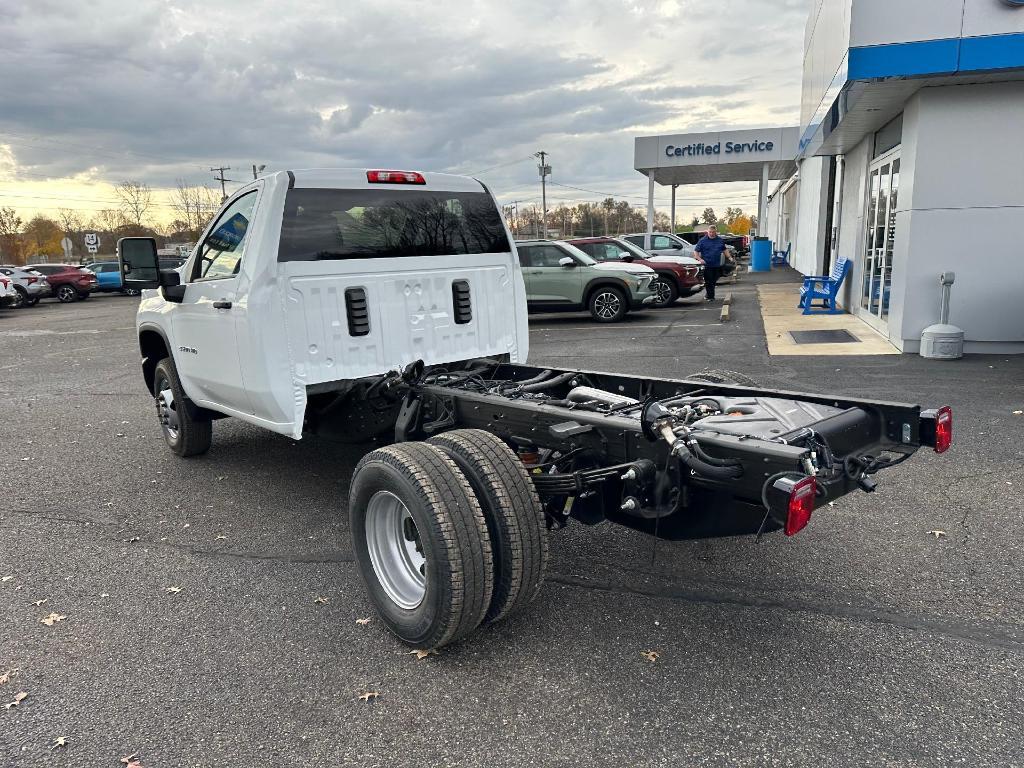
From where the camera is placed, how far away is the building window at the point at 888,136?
35.4 feet

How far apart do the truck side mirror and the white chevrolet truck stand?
0.02m

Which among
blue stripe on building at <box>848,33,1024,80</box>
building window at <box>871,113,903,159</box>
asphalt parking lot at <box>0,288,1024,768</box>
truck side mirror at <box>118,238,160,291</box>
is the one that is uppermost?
blue stripe on building at <box>848,33,1024,80</box>

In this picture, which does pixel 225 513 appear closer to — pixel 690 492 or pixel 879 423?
pixel 690 492

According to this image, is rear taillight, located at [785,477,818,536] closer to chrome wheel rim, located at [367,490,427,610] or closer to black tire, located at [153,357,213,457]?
chrome wheel rim, located at [367,490,427,610]

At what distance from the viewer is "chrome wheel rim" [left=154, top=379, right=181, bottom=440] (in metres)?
6.23

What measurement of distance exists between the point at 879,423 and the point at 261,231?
3519 millimetres

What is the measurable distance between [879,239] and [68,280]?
30242 millimetres

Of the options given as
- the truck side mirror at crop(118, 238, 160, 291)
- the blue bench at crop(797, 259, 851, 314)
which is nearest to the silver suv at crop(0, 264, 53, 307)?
the truck side mirror at crop(118, 238, 160, 291)

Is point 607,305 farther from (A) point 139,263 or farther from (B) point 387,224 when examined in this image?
(A) point 139,263

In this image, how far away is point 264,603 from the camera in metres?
3.81

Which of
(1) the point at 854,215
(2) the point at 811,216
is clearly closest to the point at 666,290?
(1) the point at 854,215

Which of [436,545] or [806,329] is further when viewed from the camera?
[806,329]

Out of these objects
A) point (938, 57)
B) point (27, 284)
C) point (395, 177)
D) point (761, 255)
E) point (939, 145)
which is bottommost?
point (761, 255)

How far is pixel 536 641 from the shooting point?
11.0ft
